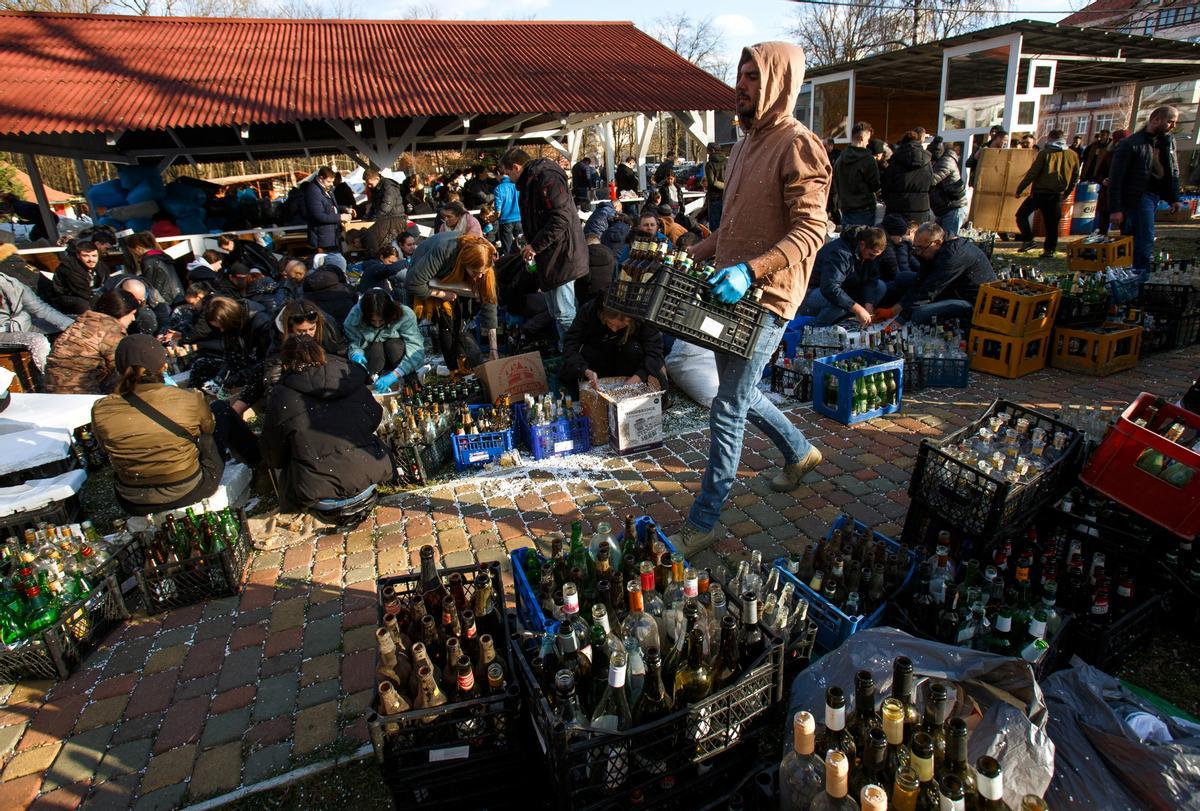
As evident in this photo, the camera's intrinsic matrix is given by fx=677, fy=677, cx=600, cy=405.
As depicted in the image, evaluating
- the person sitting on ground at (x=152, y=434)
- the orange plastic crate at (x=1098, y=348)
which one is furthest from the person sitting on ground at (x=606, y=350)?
the orange plastic crate at (x=1098, y=348)

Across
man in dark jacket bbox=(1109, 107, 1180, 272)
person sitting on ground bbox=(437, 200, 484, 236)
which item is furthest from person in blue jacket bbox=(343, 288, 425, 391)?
man in dark jacket bbox=(1109, 107, 1180, 272)

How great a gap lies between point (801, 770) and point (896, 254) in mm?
6580

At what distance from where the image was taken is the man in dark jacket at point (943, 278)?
6602 millimetres

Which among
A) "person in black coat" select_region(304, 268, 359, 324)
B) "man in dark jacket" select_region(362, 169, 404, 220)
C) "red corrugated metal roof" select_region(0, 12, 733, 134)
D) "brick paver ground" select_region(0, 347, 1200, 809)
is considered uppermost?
"red corrugated metal roof" select_region(0, 12, 733, 134)

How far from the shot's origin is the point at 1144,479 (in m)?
3.10

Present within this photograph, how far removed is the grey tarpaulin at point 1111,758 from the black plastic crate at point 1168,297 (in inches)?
241

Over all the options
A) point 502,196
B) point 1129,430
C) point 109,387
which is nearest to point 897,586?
point 1129,430

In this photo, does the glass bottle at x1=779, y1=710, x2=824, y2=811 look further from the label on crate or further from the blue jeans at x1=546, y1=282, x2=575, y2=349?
the blue jeans at x1=546, y1=282, x2=575, y2=349

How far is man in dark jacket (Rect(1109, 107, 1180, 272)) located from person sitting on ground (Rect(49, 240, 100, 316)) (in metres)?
12.4

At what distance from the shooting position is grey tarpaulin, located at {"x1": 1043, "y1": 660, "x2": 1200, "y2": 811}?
6.23 feet

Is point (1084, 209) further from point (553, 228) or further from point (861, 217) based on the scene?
point (553, 228)

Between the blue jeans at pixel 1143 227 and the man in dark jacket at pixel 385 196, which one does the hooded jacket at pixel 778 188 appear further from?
the man in dark jacket at pixel 385 196

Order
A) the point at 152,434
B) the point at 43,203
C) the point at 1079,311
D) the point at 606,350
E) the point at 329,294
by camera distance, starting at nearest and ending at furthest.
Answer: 1. the point at 152,434
2. the point at 606,350
3. the point at 1079,311
4. the point at 329,294
5. the point at 43,203

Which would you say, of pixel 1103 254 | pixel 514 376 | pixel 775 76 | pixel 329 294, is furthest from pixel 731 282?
pixel 1103 254
